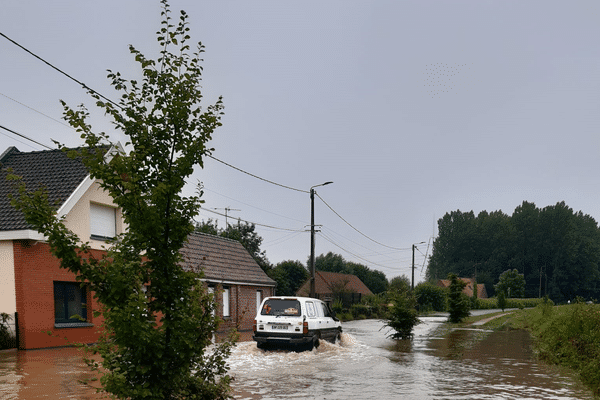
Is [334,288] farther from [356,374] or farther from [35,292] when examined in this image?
[356,374]

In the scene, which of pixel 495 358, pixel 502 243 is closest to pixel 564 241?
pixel 502 243

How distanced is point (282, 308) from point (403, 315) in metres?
9.23

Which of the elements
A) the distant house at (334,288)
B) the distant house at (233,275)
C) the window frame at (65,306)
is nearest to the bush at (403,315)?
the distant house at (233,275)

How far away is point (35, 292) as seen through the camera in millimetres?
18953

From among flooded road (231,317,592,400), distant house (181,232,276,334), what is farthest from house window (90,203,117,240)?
flooded road (231,317,592,400)

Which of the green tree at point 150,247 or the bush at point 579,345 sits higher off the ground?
the green tree at point 150,247

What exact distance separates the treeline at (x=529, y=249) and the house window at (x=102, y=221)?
108m

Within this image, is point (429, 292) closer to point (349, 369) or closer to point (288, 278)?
point (288, 278)

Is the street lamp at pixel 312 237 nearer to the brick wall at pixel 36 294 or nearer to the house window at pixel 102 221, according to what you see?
the house window at pixel 102 221

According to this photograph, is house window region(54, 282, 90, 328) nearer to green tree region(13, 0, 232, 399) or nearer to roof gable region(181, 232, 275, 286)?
roof gable region(181, 232, 275, 286)

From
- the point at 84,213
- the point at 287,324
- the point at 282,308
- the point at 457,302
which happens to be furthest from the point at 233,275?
the point at 457,302

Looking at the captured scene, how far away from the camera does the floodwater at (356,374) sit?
1095 cm

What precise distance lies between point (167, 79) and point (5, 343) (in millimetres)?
14994

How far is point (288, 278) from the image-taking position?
62.8 meters
